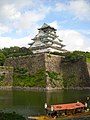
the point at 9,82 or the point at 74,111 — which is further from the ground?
the point at 9,82

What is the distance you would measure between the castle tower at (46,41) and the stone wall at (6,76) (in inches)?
626

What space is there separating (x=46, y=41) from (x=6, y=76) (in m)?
19.9

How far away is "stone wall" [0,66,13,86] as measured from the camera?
59906 millimetres

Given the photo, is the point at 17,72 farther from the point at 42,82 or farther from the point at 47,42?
the point at 47,42

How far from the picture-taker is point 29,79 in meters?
59.2

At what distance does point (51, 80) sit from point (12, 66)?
11889 mm

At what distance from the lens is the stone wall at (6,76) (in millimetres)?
59906

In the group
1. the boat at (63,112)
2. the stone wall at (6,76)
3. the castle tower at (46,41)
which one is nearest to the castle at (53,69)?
the stone wall at (6,76)

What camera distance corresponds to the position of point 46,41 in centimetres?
7631

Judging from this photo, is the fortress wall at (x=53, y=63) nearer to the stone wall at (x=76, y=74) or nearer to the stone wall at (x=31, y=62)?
the stone wall at (x=31, y=62)

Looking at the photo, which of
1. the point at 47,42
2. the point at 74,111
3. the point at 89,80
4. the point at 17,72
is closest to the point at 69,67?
the point at 89,80

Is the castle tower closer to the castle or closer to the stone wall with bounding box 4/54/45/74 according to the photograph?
the stone wall with bounding box 4/54/45/74

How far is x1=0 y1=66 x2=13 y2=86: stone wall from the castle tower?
15.9 metres

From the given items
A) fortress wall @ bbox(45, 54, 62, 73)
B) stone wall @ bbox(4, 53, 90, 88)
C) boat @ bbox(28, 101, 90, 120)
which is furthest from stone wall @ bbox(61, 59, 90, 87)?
boat @ bbox(28, 101, 90, 120)
